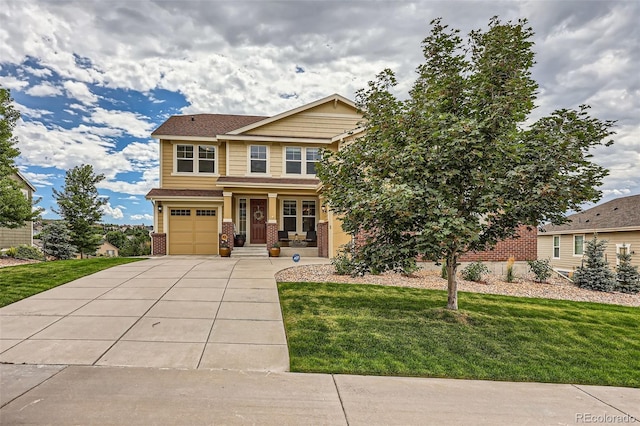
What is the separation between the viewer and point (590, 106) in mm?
5609

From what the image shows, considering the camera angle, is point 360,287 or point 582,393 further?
point 360,287

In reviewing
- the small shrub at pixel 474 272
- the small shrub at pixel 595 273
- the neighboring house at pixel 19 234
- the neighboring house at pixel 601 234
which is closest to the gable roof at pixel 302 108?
the small shrub at pixel 474 272

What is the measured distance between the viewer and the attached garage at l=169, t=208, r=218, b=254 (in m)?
16.7

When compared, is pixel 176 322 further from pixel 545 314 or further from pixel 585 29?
pixel 585 29

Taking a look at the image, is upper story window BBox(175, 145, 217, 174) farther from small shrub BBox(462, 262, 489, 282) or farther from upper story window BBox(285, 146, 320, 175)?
small shrub BBox(462, 262, 489, 282)

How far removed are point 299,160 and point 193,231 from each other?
6.28 m

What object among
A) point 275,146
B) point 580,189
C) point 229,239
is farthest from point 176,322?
point 275,146

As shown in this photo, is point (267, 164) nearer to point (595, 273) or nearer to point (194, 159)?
point (194, 159)

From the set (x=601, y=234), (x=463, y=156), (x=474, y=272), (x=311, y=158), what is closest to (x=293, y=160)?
(x=311, y=158)

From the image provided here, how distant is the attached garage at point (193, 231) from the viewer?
16.7 m

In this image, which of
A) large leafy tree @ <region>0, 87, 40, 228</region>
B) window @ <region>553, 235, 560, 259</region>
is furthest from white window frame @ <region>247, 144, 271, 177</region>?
window @ <region>553, 235, 560, 259</region>

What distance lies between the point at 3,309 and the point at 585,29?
13594 millimetres

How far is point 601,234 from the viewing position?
20500 millimetres

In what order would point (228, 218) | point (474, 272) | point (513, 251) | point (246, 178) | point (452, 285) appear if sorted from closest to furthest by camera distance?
point (452, 285)
point (474, 272)
point (513, 251)
point (228, 218)
point (246, 178)
